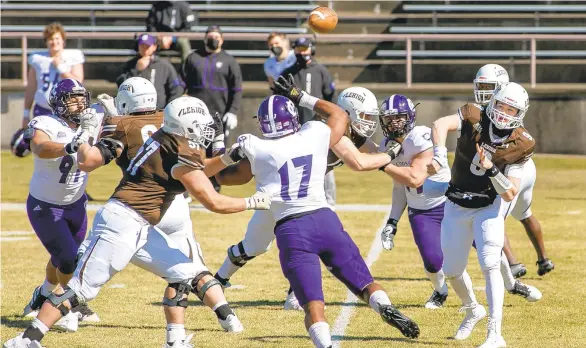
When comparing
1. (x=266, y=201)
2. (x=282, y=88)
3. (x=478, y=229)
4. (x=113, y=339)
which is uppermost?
(x=282, y=88)

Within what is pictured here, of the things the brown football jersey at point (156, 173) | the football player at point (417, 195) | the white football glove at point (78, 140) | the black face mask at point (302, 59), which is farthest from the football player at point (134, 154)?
the black face mask at point (302, 59)

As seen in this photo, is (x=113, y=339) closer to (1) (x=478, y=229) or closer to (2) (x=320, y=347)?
(2) (x=320, y=347)

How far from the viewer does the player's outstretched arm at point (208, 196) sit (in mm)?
6348

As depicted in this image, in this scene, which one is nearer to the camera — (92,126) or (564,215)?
(92,126)

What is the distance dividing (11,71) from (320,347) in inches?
607

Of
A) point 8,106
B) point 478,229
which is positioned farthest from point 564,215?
point 8,106

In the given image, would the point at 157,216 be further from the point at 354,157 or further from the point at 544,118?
the point at 544,118

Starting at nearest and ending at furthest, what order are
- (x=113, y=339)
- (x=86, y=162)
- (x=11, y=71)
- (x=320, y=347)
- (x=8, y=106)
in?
(x=320, y=347)
(x=86, y=162)
(x=113, y=339)
(x=8, y=106)
(x=11, y=71)

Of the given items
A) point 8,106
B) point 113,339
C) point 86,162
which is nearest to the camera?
point 86,162

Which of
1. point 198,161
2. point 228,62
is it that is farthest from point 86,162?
point 228,62

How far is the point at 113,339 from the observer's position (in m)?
7.52

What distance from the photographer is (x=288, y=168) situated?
21.2 feet

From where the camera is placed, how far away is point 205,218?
13141 millimetres

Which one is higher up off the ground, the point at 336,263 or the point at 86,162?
the point at 86,162
